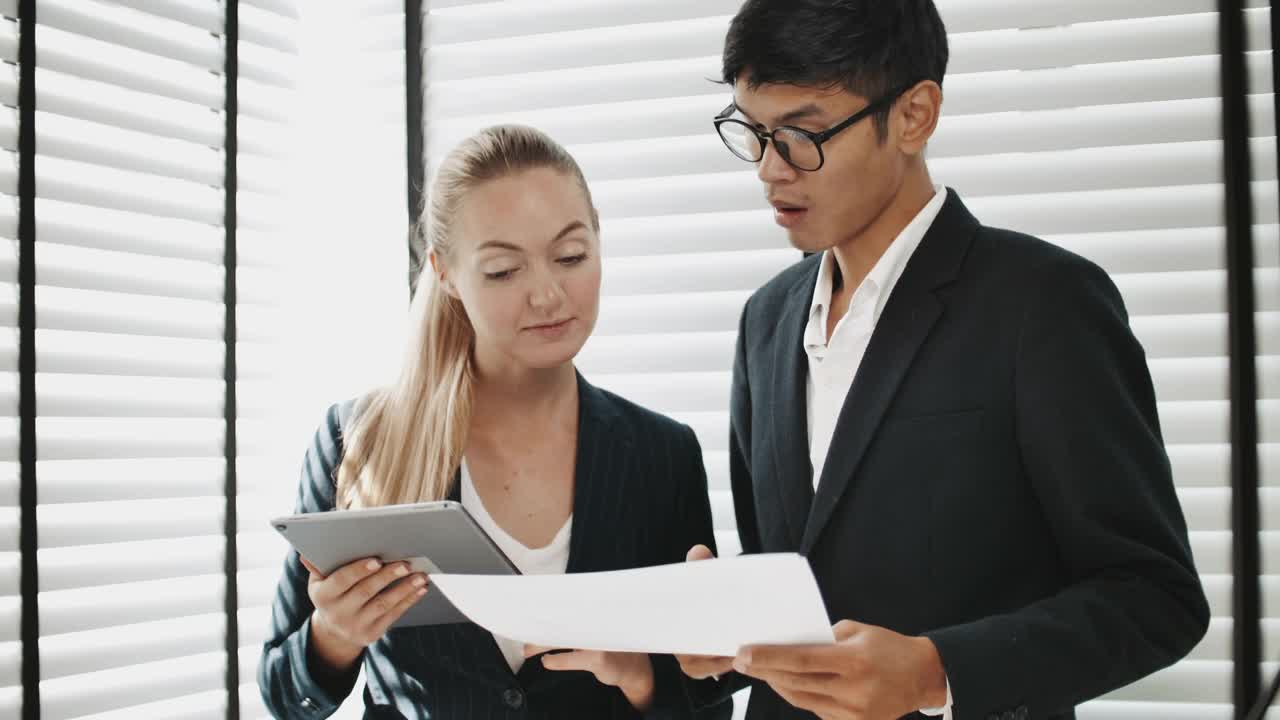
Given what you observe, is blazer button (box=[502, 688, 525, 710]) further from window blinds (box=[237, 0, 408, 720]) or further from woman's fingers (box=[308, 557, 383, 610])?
window blinds (box=[237, 0, 408, 720])

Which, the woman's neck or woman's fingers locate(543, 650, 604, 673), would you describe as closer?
woman's fingers locate(543, 650, 604, 673)

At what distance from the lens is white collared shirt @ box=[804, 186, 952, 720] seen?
1486 mm

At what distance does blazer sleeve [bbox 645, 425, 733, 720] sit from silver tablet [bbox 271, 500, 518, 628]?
42 centimetres

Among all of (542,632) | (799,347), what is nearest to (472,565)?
(542,632)

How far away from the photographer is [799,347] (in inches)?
62.1

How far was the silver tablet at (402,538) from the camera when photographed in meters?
1.28

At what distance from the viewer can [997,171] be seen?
2287 mm

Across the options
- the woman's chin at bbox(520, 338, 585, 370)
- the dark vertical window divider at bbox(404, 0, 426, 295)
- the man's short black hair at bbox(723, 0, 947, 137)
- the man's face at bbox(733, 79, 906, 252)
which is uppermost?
the dark vertical window divider at bbox(404, 0, 426, 295)

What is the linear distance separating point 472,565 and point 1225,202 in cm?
182

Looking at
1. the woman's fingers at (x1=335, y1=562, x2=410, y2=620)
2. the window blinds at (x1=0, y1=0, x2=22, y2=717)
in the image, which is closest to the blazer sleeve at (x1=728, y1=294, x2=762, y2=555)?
the woman's fingers at (x1=335, y1=562, x2=410, y2=620)

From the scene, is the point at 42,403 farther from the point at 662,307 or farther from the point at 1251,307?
the point at 1251,307

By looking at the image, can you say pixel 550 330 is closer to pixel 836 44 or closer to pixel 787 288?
pixel 787 288

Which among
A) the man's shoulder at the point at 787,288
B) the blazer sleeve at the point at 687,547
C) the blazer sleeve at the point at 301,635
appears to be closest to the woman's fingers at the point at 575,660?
the blazer sleeve at the point at 687,547

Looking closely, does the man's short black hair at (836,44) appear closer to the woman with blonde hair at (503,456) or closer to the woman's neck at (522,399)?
the woman with blonde hair at (503,456)
